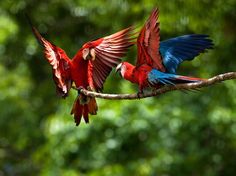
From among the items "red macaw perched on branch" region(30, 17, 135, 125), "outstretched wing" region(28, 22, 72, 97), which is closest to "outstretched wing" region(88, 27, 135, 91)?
"red macaw perched on branch" region(30, 17, 135, 125)

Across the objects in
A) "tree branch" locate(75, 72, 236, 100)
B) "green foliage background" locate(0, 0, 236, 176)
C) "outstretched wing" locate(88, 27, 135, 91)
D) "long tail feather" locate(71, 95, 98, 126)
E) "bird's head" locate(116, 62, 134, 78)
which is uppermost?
"outstretched wing" locate(88, 27, 135, 91)

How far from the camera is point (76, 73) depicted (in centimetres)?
321

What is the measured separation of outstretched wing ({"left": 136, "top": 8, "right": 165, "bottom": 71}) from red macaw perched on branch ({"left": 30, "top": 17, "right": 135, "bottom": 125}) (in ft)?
0.74

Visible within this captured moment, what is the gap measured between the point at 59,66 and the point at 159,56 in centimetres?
54

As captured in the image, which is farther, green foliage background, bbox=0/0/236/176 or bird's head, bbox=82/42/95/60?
green foliage background, bbox=0/0/236/176

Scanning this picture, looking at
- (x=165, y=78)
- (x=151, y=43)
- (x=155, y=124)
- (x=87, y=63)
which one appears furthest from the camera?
(x=155, y=124)

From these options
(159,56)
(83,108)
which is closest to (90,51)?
(83,108)

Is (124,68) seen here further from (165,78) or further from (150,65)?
(165,78)

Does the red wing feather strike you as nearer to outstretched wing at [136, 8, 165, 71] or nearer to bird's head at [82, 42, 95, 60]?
bird's head at [82, 42, 95, 60]

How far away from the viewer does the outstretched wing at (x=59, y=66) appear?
306cm

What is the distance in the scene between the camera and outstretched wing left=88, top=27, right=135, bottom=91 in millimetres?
3088

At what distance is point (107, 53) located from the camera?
10.3 ft

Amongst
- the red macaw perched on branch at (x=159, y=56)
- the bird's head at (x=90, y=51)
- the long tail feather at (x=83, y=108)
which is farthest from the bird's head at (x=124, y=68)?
the long tail feather at (x=83, y=108)

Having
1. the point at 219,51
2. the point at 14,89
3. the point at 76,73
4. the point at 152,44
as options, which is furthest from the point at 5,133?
the point at 152,44
